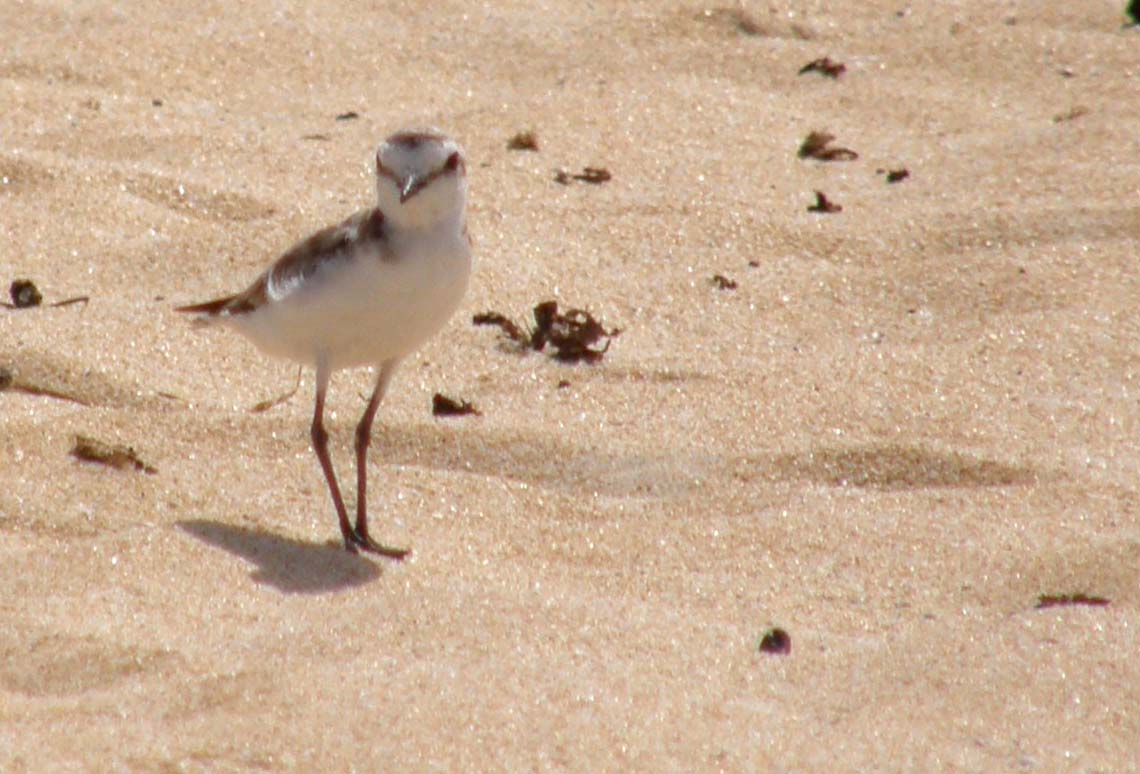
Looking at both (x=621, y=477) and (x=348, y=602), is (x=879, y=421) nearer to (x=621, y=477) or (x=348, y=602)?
(x=621, y=477)

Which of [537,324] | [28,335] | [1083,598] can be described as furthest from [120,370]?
[1083,598]

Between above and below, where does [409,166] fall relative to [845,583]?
above

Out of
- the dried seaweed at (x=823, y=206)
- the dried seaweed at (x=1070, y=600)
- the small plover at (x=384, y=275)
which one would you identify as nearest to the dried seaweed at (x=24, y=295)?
the small plover at (x=384, y=275)

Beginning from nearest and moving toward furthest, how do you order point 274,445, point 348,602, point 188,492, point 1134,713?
point 1134,713 < point 348,602 < point 188,492 < point 274,445

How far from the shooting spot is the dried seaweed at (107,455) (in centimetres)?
474

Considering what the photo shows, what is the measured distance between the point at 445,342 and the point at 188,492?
130 cm

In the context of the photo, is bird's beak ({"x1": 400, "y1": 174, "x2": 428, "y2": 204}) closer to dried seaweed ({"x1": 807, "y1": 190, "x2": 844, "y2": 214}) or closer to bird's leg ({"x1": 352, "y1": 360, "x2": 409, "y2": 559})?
bird's leg ({"x1": 352, "y1": 360, "x2": 409, "y2": 559})

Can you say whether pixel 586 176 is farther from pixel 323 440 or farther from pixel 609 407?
pixel 323 440

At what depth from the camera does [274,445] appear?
16.7ft

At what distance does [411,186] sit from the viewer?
4.43m

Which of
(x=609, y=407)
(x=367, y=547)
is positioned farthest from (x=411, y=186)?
(x=609, y=407)

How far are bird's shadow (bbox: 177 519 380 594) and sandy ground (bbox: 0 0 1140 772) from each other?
1 cm

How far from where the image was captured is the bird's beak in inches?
174

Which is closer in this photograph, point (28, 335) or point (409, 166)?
point (409, 166)
